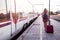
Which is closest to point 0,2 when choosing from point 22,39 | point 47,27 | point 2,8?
point 2,8

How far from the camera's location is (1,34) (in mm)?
8039

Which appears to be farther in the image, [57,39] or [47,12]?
[47,12]

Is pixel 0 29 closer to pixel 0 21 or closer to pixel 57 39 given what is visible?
pixel 0 21

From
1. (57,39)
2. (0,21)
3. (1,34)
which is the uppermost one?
(0,21)

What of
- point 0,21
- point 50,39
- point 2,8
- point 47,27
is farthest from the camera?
point 47,27

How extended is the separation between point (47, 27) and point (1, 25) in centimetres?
842

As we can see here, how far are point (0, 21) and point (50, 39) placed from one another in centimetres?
539

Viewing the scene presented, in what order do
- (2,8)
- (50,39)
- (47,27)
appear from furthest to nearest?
(47,27) → (50,39) → (2,8)

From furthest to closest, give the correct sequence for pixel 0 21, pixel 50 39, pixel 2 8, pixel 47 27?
pixel 47 27, pixel 50 39, pixel 2 8, pixel 0 21

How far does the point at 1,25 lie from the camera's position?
26.0ft

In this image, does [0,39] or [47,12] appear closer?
[0,39]

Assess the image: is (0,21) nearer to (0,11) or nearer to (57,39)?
(0,11)

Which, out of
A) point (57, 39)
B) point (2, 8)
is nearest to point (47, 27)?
point (57, 39)

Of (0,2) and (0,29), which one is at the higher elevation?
(0,2)
